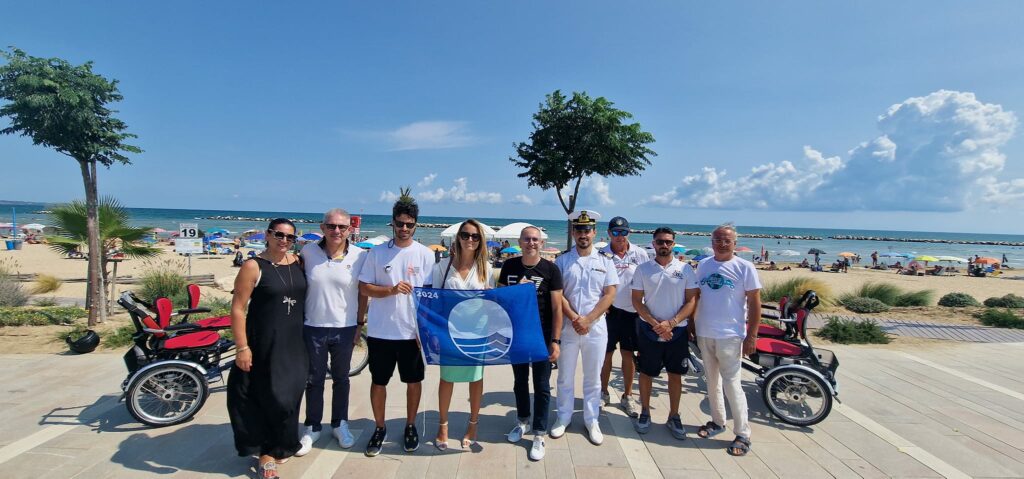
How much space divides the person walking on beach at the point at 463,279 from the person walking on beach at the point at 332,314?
753 millimetres

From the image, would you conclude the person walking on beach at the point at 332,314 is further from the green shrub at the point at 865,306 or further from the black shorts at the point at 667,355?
the green shrub at the point at 865,306

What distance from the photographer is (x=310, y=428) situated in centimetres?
383

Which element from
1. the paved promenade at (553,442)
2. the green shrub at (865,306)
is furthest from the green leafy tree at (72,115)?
the green shrub at (865,306)

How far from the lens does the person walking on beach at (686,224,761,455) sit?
12.5 ft

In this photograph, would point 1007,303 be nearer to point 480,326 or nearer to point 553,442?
point 553,442

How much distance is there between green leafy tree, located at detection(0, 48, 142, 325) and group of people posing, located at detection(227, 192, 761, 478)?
7.13 metres

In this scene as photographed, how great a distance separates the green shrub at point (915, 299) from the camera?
12.6 meters

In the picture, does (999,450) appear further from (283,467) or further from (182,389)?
(182,389)

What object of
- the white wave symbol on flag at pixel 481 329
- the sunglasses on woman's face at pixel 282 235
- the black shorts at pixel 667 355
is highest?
the sunglasses on woman's face at pixel 282 235

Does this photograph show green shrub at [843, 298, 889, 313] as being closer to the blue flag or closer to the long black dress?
the blue flag

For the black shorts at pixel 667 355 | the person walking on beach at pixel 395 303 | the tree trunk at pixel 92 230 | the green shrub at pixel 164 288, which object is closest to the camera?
the person walking on beach at pixel 395 303

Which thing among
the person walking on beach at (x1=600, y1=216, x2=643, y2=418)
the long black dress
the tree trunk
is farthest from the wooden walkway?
the tree trunk

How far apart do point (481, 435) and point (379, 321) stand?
1.46m

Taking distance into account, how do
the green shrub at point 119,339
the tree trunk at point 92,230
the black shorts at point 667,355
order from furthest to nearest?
1. the tree trunk at point 92,230
2. the green shrub at point 119,339
3. the black shorts at point 667,355
